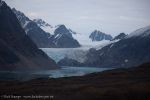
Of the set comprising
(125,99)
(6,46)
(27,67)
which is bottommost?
(125,99)

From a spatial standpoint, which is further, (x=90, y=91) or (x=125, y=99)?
(x=90, y=91)

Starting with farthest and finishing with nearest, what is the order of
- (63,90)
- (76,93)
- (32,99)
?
(63,90)
(76,93)
(32,99)

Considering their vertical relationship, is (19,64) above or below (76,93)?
above

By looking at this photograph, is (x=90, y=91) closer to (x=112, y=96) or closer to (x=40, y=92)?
(x=112, y=96)

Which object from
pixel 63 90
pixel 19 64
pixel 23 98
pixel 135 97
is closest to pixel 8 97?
pixel 23 98

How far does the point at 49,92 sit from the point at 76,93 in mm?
4024

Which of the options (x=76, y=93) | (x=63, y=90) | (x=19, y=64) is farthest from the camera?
(x=19, y=64)

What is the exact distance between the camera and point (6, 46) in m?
197

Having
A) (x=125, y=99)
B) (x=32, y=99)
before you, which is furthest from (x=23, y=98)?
(x=125, y=99)

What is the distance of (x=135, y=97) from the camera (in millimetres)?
35719

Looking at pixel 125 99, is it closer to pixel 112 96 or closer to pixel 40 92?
pixel 112 96

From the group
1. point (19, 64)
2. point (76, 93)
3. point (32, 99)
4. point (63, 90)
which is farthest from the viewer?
point (19, 64)

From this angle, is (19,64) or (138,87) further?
(19,64)

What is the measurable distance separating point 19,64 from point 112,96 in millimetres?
160623
